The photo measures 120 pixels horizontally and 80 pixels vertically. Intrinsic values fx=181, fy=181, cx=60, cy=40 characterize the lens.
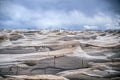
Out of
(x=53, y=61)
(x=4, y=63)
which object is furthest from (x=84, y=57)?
(x=4, y=63)

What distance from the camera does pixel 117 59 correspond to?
12.9 meters

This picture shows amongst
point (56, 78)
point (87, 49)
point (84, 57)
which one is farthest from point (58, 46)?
point (56, 78)

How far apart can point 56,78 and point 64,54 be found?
128 inches

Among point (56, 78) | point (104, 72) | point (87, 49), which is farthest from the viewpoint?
Answer: point (87, 49)

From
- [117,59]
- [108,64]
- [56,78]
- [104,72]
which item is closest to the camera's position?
[56,78]

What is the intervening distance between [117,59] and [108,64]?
4.47ft

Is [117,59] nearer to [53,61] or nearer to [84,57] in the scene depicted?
[84,57]

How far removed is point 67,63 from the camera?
1260 centimetres

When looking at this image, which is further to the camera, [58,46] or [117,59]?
[58,46]

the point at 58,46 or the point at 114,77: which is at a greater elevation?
the point at 58,46

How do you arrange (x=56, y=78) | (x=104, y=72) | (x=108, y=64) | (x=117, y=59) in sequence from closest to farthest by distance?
1. (x=56, y=78)
2. (x=104, y=72)
3. (x=108, y=64)
4. (x=117, y=59)

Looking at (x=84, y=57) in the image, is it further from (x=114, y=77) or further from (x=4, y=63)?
(x=4, y=63)

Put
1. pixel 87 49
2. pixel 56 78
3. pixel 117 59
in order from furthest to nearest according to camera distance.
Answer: pixel 87 49 < pixel 117 59 < pixel 56 78

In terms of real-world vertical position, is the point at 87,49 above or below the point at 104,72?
above
